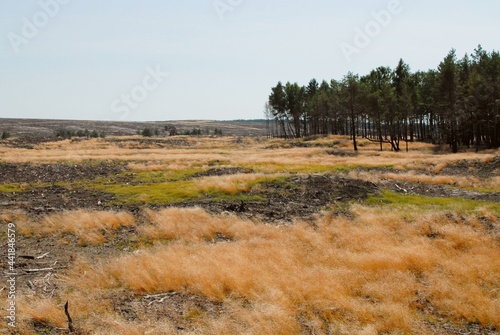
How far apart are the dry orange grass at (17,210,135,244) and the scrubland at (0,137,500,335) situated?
0.09 metres

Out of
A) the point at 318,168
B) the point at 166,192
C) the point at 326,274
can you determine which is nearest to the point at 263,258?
the point at 326,274

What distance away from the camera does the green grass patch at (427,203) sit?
19.8m

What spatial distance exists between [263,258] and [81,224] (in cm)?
1019

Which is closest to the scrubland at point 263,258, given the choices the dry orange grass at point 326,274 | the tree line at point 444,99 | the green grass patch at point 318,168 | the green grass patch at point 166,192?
the dry orange grass at point 326,274

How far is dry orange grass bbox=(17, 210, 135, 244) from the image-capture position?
16844mm

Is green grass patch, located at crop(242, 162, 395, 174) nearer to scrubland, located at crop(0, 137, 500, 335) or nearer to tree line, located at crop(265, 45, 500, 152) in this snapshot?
scrubland, located at crop(0, 137, 500, 335)

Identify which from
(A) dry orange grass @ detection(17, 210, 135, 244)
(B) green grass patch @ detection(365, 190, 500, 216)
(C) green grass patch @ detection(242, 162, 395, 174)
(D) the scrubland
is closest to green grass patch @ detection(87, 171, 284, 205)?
(D) the scrubland

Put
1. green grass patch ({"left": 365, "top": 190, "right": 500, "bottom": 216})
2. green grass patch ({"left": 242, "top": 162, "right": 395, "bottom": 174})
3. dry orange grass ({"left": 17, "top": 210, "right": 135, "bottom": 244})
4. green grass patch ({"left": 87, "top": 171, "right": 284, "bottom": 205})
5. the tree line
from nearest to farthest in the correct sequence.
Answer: dry orange grass ({"left": 17, "top": 210, "right": 135, "bottom": 244})
green grass patch ({"left": 365, "top": 190, "right": 500, "bottom": 216})
green grass patch ({"left": 87, "top": 171, "right": 284, "bottom": 205})
green grass patch ({"left": 242, "top": 162, "right": 395, "bottom": 174})
the tree line

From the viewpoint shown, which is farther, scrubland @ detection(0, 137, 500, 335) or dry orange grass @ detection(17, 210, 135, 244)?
dry orange grass @ detection(17, 210, 135, 244)
